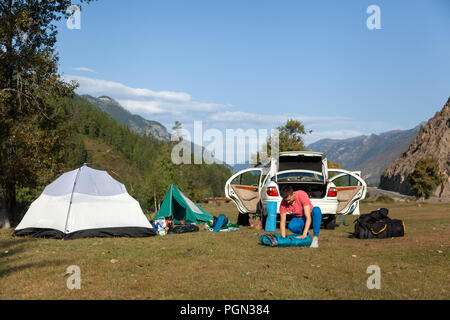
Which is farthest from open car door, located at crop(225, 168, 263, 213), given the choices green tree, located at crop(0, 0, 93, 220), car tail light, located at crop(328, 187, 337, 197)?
green tree, located at crop(0, 0, 93, 220)

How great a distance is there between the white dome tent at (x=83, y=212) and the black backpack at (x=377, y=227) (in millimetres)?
6022

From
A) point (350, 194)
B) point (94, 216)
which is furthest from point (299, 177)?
point (94, 216)

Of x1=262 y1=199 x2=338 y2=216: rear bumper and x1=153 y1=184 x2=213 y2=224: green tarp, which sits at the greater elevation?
x1=262 y1=199 x2=338 y2=216: rear bumper

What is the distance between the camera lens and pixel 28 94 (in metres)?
16.5

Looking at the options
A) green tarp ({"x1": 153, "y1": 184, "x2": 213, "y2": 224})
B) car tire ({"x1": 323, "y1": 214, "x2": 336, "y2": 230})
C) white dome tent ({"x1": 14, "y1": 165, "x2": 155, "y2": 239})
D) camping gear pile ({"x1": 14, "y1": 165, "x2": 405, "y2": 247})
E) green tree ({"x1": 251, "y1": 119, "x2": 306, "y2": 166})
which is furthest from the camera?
green tree ({"x1": 251, "y1": 119, "x2": 306, "y2": 166})

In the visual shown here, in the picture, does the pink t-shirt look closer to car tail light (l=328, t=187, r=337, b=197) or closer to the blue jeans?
the blue jeans

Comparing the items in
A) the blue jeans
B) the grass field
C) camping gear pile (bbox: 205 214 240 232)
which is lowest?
camping gear pile (bbox: 205 214 240 232)

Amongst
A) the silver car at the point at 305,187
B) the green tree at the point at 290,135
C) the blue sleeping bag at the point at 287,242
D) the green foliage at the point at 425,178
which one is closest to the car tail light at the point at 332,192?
the silver car at the point at 305,187

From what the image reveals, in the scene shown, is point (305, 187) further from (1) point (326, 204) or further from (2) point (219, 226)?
(2) point (219, 226)

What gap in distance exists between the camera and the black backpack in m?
11.0

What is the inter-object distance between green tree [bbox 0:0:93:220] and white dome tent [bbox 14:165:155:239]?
4302 mm

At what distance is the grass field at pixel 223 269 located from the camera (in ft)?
17.9

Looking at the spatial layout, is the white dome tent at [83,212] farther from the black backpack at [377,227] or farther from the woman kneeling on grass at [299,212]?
the black backpack at [377,227]
